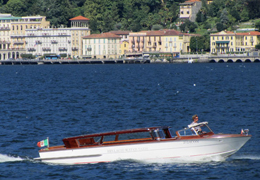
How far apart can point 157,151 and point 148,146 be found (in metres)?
0.51

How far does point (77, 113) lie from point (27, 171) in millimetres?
23754

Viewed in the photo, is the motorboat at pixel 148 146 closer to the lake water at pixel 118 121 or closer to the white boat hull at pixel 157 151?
the white boat hull at pixel 157 151

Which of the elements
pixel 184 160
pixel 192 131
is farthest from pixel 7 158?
pixel 192 131

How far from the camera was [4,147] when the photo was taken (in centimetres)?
3769

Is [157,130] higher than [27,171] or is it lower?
higher

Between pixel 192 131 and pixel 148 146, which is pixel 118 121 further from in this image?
pixel 192 131

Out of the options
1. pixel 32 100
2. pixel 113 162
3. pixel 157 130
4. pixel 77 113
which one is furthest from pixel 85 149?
pixel 32 100

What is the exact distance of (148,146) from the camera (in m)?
31.2

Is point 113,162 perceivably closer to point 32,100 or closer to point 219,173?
point 219,173

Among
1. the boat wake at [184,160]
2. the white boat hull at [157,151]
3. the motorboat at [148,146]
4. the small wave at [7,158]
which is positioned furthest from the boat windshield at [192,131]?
the small wave at [7,158]

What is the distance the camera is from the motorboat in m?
31.2

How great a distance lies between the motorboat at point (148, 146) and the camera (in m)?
31.2

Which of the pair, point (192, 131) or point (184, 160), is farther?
point (184, 160)

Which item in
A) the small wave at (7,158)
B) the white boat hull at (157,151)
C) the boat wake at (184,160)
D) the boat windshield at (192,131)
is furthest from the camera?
the small wave at (7,158)
